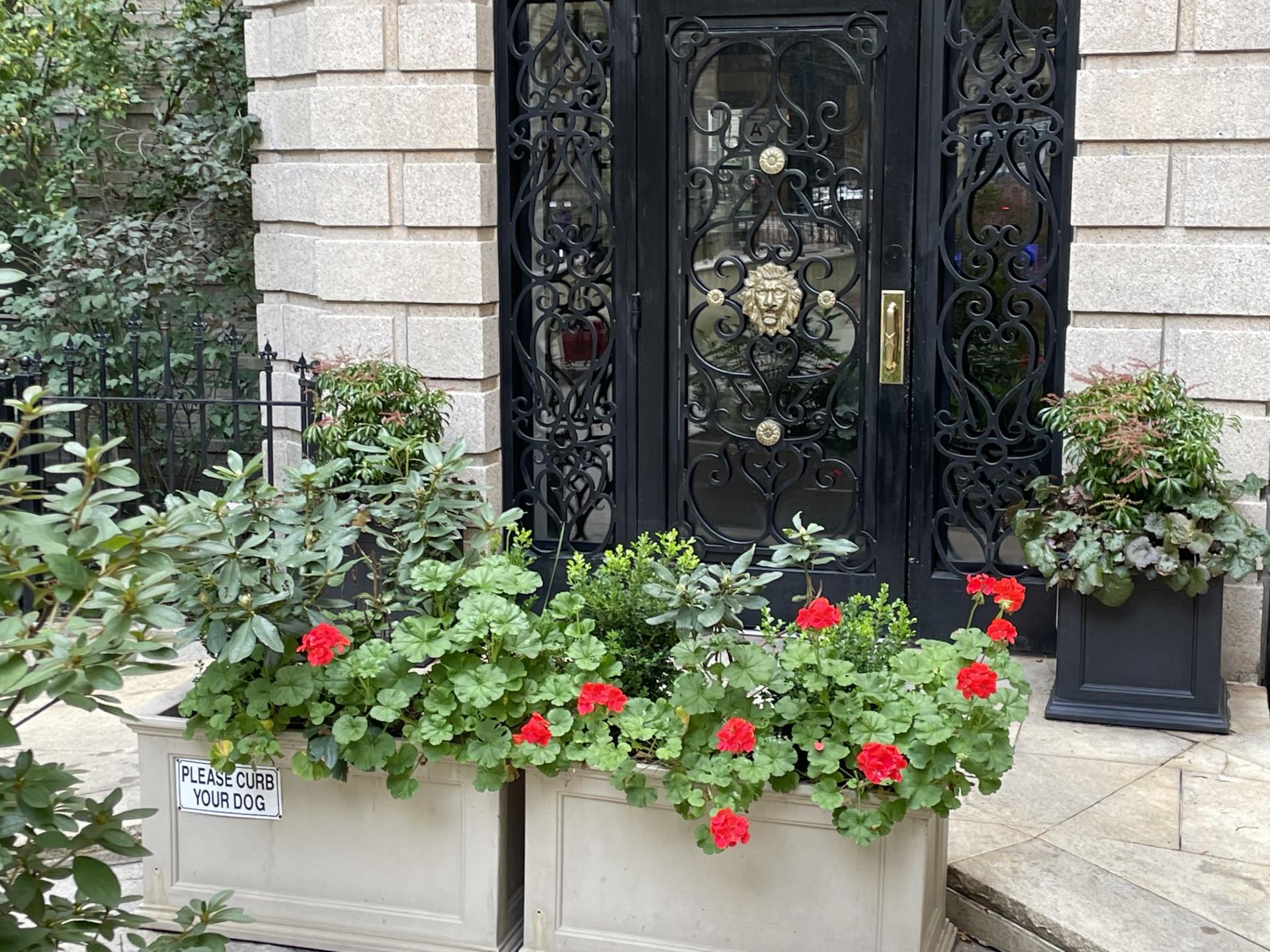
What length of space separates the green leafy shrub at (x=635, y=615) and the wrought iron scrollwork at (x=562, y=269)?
2.89 metres

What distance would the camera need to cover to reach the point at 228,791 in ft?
14.0

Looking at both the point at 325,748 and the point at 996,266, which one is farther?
the point at 996,266

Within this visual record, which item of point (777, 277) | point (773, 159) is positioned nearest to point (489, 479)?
point (777, 277)

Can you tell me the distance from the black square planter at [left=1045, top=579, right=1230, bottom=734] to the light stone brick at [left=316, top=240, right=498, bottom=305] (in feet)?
10.1

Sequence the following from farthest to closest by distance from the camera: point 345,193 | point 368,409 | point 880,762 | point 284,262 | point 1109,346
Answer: point 284,262, point 345,193, point 368,409, point 1109,346, point 880,762

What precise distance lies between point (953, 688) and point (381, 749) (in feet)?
5.01

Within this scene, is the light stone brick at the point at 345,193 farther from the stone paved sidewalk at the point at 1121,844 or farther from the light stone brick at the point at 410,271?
the stone paved sidewalk at the point at 1121,844

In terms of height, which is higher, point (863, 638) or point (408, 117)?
point (408, 117)

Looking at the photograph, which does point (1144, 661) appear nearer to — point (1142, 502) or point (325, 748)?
point (1142, 502)

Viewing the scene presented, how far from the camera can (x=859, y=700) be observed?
3838mm

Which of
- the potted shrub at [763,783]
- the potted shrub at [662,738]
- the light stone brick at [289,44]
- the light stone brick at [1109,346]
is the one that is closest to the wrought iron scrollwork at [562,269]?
the light stone brick at [289,44]

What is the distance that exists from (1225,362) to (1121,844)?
237cm

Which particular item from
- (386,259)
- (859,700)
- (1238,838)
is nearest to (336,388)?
(386,259)

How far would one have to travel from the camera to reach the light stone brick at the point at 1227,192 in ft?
20.0
